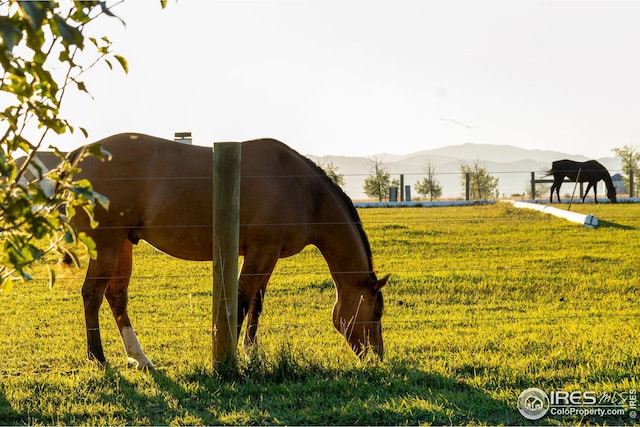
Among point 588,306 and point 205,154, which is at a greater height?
point 205,154

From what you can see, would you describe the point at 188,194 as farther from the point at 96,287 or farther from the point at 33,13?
the point at 33,13

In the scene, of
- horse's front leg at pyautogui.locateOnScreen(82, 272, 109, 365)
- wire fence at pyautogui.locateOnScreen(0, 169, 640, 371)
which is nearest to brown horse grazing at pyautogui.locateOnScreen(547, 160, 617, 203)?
wire fence at pyautogui.locateOnScreen(0, 169, 640, 371)

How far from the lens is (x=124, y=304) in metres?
6.29

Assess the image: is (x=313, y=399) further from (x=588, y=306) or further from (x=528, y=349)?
(x=588, y=306)

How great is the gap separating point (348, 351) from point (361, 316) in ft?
1.07

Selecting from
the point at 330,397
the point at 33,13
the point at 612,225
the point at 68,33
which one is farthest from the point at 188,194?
the point at 612,225

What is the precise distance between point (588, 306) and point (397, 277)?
2843 mm

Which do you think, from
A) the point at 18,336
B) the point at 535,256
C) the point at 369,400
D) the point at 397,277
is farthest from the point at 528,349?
the point at 535,256

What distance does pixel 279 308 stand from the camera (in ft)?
27.8

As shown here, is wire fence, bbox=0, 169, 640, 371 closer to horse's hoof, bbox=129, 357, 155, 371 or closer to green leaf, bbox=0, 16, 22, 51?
horse's hoof, bbox=129, 357, 155, 371

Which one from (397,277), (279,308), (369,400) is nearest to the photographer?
(369,400)

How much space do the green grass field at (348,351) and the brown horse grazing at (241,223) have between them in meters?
0.35

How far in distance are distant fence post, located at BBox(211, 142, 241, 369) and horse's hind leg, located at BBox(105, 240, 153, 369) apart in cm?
90

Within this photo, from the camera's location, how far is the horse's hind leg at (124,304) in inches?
234
